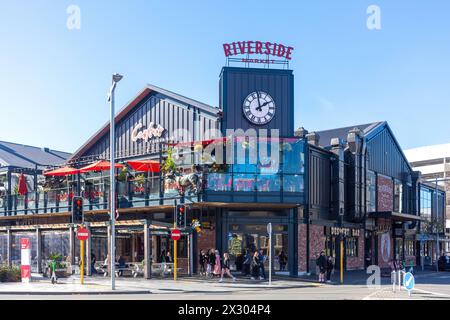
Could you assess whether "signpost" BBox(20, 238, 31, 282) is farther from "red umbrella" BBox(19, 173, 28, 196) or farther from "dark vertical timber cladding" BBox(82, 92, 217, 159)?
"red umbrella" BBox(19, 173, 28, 196)

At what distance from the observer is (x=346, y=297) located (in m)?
21.8

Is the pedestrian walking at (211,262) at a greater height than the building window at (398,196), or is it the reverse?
the building window at (398,196)

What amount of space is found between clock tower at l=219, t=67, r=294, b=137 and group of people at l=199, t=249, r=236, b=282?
7.40 metres

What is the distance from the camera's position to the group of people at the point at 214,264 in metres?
30.5

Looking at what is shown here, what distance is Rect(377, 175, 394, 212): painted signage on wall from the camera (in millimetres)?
47812

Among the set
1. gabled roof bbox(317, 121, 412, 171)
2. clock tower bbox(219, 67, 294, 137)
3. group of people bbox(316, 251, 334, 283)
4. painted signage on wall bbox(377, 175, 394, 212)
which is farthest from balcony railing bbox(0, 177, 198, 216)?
painted signage on wall bbox(377, 175, 394, 212)

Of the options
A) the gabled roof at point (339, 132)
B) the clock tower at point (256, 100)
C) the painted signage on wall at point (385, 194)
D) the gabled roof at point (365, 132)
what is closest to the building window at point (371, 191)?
the painted signage on wall at point (385, 194)

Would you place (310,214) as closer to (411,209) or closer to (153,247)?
(153,247)

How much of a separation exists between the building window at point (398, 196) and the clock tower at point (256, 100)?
18798mm

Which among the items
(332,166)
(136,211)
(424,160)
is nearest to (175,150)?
(136,211)

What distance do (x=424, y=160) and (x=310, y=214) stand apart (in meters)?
81.0

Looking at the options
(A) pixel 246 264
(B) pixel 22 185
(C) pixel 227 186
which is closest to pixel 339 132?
(C) pixel 227 186

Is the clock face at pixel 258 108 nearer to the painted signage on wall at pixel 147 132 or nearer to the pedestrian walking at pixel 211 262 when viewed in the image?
the painted signage on wall at pixel 147 132

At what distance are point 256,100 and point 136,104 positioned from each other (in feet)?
31.4
